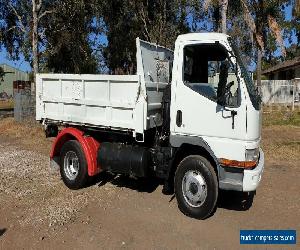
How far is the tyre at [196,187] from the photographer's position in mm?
6719

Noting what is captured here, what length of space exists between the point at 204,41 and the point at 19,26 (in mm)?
17886

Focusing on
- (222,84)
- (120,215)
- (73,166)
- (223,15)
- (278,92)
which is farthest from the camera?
(278,92)

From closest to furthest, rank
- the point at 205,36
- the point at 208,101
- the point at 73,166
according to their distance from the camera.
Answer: the point at 208,101
the point at 205,36
the point at 73,166

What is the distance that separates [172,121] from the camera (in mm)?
7262

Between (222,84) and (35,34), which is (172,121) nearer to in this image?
(222,84)

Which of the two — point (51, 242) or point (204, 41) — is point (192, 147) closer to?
point (204, 41)

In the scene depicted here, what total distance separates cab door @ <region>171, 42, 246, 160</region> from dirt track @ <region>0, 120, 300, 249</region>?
1234mm

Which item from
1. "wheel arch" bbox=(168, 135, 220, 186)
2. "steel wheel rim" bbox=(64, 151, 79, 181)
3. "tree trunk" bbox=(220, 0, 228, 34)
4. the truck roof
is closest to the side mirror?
the truck roof

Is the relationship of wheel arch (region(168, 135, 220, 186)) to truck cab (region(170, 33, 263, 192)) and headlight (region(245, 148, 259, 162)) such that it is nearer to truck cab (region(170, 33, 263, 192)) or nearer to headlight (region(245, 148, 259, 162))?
truck cab (region(170, 33, 263, 192))

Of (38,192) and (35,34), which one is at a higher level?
(35,34)

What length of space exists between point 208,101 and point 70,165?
352cm

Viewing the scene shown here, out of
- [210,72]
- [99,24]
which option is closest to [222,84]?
[210,72]

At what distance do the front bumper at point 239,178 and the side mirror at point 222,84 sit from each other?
1055 mm

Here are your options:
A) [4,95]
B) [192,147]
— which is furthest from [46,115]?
[4,95]
